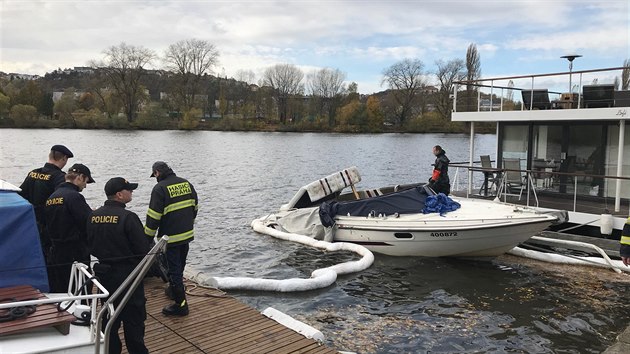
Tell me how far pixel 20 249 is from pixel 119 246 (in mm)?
995

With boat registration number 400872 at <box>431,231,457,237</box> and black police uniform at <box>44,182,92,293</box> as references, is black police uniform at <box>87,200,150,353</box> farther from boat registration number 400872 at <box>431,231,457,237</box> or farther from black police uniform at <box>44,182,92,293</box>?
boat registration number 400872 at <box>431,231,457,237</box>

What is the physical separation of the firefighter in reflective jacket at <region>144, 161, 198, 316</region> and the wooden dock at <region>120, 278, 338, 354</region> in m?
0.28

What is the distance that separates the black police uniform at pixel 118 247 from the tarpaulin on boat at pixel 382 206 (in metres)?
8.21

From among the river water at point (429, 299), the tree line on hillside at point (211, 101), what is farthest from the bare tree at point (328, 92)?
the river water at point (429, 299)

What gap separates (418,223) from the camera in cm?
1192

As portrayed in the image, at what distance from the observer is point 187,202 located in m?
6.55

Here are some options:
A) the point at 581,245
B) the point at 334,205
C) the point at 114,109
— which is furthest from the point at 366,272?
the point at 114,109

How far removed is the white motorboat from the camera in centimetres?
1134

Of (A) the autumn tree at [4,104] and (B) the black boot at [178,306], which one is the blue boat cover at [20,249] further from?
(A) the autumn tree at [4,104]

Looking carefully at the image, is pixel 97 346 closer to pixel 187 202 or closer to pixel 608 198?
pixel 187 202

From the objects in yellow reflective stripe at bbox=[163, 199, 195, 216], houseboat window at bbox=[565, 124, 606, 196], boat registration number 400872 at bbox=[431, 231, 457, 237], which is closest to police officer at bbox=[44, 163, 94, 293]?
yellow reflective stripe at bbox=[163, 199, 195, 216]

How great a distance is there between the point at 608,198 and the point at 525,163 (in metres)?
2.52

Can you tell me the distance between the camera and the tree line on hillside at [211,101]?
8131 centimetres

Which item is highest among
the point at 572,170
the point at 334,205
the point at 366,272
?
the point at 572,170
